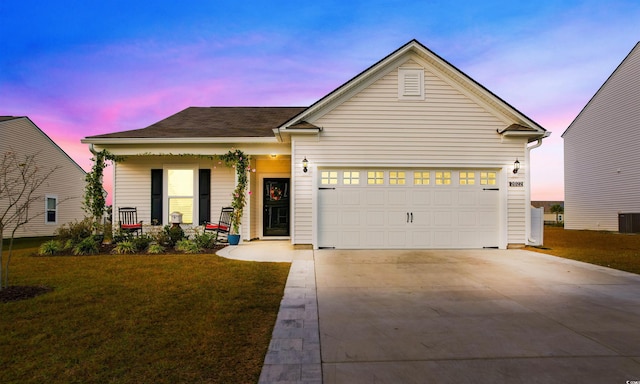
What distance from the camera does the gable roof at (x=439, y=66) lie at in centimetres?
930

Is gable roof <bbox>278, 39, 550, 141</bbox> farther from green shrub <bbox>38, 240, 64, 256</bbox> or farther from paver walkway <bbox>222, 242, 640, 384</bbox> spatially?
green shrub <bbox>38, 240, 64, 256</bbox>

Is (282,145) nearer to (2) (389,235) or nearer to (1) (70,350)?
(2) (389,235)

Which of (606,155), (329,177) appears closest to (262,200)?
(329,177)

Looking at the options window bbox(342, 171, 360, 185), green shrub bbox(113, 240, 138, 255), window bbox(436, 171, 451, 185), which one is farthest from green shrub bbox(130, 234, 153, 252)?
window bbox(436, 171, 451, 185)

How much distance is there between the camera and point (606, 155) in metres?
18.7

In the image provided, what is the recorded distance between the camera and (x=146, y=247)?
973cm

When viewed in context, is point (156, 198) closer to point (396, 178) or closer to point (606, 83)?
point (396, 178)

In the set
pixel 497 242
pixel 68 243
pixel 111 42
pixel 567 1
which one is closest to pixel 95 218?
pixel 68 243

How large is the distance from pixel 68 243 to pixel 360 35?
512 inches

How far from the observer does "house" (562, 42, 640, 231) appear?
672 inches

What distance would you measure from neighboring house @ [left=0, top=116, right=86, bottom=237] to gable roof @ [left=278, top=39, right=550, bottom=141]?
13273 mm

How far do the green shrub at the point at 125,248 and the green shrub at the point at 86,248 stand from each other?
50 cm

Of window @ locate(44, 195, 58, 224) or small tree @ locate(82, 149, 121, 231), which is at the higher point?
small tree @ locate(82, 149, 121, 231)

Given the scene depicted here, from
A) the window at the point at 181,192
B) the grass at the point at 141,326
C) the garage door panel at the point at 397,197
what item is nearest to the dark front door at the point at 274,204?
the window at the point at 181,192
